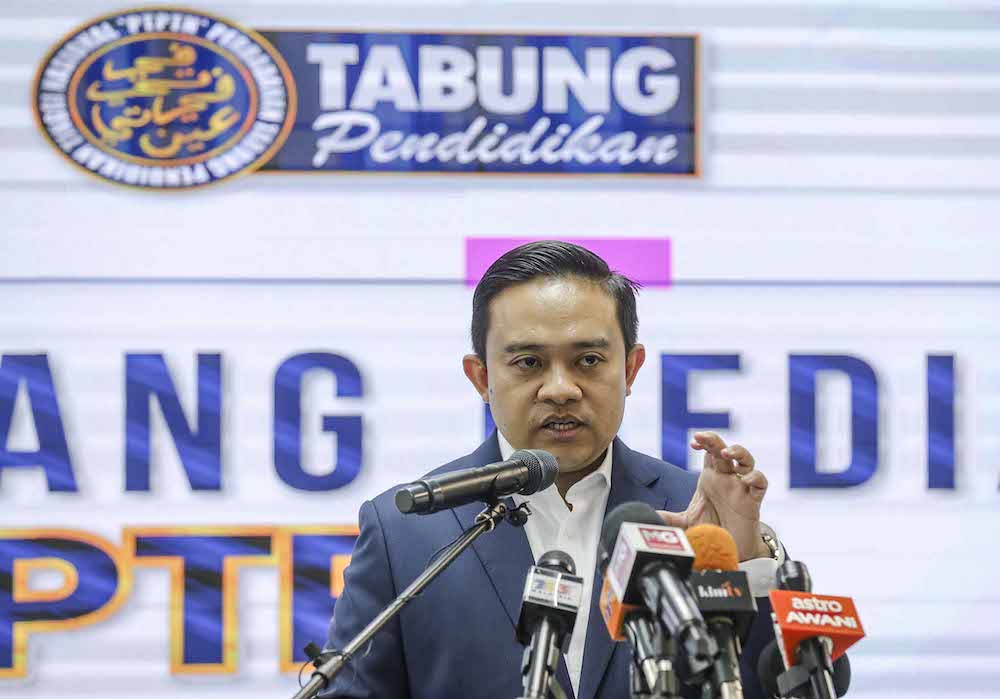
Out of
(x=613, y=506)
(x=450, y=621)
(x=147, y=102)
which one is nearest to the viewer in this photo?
(x=450, y=621)

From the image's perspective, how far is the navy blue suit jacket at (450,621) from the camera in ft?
6.64

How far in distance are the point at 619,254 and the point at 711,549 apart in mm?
2079

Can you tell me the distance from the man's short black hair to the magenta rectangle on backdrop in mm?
1106

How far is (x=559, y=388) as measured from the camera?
208 cm

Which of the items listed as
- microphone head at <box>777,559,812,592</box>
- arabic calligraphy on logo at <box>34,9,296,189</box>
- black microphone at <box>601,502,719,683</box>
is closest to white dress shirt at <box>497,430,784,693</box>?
microphone head at <box>777,559,812,592</box>

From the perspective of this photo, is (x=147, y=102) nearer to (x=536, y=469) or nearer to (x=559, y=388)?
(x=559, y=388)

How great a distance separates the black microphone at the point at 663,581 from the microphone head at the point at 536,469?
0.77 ft

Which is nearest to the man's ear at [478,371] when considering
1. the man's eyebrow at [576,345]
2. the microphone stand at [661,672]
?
the man's eyebrow at [576,345]

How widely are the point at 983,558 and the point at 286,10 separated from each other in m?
2.69

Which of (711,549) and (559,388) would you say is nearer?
(711,549)

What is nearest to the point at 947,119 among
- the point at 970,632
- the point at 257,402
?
the point at 970,632

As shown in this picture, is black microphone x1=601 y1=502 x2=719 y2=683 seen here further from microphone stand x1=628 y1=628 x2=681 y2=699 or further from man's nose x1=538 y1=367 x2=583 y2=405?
man's nose x1=538 y1=367 x2=583 y2=405

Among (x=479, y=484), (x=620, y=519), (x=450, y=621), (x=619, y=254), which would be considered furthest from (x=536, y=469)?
(x=619, y=254)

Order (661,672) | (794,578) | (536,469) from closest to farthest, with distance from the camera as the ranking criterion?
1. (661,672)
2. (794,578)
3. (536,469)
